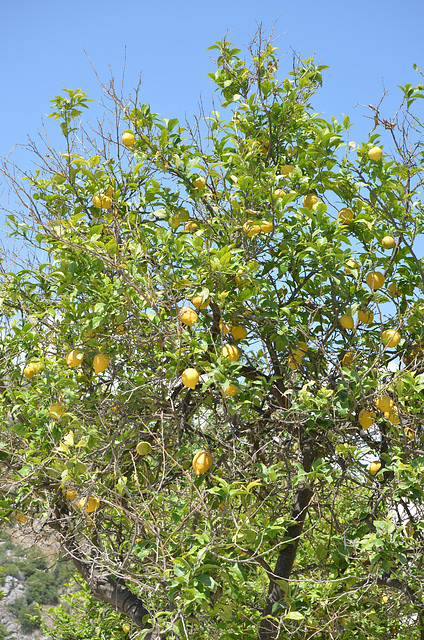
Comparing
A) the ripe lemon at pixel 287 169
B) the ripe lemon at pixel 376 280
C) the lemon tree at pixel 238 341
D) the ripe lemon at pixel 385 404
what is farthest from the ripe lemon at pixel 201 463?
the ripe lemon at pixel 287 169

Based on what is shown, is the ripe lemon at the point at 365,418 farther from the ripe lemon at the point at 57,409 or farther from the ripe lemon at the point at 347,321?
the ripe lemon at the point at 57,409

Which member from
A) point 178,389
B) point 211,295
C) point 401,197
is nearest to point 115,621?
point 178,389

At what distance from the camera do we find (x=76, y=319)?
2748mm

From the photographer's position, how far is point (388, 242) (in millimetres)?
2895

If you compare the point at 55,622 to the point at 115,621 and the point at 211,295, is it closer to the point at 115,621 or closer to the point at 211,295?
the point at 115,621

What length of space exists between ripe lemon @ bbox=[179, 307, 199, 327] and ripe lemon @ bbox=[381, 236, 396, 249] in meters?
1.11

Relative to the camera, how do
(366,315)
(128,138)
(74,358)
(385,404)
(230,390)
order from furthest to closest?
(128,138)
(366,315)
(74,358)
(385,404)
(230,390)

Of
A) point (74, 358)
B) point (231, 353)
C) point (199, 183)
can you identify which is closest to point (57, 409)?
point (74, 358)

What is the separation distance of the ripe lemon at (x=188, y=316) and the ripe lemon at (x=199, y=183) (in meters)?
0.85

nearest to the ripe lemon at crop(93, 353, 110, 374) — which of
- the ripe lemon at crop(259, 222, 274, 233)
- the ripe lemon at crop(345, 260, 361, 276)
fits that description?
the ripe lemon at crop(259, 222, 274, 233)

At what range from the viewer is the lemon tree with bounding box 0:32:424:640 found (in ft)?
8.47

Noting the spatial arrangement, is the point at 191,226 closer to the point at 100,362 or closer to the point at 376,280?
the point at 100,362

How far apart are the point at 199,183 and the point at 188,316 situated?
2.96 ft

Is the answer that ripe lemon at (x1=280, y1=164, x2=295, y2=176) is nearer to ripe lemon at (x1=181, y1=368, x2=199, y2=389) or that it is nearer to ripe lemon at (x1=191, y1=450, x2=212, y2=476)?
ripe lemon at (x1=181, y1=368, x2=199, y2=389)
